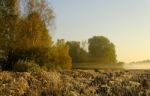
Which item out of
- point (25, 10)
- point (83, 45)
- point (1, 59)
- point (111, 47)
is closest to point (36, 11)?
point (25, 10)

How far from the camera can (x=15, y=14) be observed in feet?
132

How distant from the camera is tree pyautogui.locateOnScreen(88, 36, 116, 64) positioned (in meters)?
68.2

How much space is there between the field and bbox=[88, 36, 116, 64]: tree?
5009cm

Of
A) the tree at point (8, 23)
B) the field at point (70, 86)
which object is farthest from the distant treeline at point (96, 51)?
the field at point (70, 86)

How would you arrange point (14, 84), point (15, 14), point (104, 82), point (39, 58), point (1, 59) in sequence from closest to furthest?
point (14, 84)
point (104, 82)
point (39, 58)
point (1, 59)
point (15, 14)

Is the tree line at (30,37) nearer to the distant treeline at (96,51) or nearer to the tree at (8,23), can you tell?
the tree at (8,23)

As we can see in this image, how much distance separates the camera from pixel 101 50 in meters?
71.7

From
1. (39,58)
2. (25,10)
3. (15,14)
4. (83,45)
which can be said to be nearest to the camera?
(39,58)

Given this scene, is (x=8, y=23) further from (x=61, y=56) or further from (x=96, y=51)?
(x=96, y=51)

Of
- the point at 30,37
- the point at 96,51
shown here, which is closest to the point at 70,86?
the point at 30,37

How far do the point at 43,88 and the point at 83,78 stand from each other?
308 cm

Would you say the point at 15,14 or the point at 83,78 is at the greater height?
the point at 15,14

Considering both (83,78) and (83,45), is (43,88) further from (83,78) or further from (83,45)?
(83,45)

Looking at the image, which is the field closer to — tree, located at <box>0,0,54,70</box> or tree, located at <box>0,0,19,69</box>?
tree, located at <box>0,0,54,70</box>
